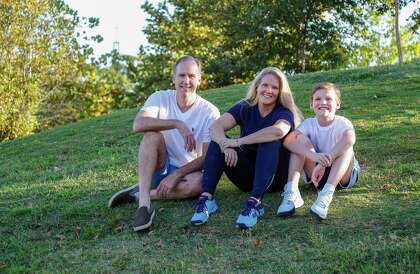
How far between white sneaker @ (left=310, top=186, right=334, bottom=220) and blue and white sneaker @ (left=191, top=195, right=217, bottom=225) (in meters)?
0.94

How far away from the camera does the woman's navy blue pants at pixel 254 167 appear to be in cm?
524

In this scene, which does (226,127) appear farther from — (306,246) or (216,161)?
(306,246)

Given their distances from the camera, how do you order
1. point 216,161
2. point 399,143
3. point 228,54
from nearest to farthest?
point 216,161 → point 399,143 → point 228,54

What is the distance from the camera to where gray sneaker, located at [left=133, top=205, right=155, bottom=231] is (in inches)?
207

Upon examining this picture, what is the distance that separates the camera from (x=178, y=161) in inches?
235

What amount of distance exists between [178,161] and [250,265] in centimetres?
183

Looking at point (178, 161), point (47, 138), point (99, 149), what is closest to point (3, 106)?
point (47, 138)

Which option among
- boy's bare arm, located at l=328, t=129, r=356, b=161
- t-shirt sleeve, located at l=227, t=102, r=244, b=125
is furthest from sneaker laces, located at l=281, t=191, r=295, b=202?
t-shirt sleeve, located at l=227, t=102, r=244, b=125

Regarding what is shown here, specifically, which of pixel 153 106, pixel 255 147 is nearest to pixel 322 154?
pixel 255 147

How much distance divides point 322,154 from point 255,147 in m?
0.68

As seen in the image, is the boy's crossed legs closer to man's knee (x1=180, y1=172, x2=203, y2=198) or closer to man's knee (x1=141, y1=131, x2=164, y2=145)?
man's knee (x1=180, y1=172, x2=203, y2=198)

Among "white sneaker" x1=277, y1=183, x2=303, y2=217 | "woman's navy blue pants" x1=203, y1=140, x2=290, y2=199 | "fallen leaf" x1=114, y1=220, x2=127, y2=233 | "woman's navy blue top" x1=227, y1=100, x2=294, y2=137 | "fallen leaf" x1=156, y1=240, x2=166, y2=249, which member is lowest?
"fallen leaf" x1=156, y1=240, x2=166, y2=249

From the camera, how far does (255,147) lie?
18.4ft

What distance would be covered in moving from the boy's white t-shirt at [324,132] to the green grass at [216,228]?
0.52m
